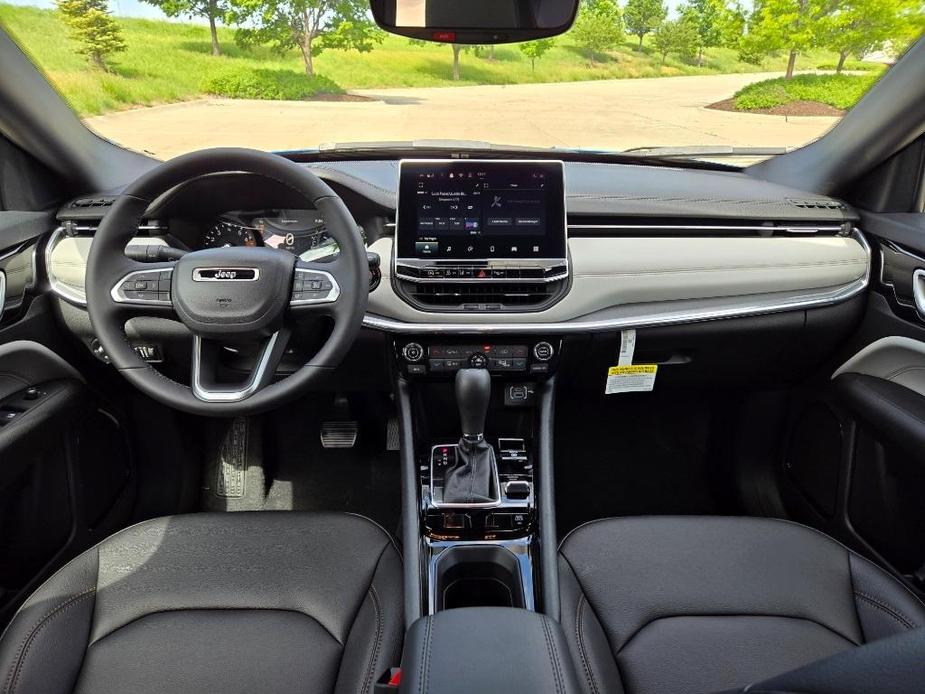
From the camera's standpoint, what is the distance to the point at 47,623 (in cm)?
148

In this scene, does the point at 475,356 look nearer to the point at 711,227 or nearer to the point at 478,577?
the point at 478,577

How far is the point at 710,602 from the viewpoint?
1.62m

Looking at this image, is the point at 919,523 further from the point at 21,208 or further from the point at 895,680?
the point at 21,208

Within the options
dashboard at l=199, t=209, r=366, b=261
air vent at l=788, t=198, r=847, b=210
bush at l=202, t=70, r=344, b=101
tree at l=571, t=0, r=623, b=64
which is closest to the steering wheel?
dashboard at l=199, t=209, r=366, b=261

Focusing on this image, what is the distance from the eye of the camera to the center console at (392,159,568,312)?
1915 millimetres

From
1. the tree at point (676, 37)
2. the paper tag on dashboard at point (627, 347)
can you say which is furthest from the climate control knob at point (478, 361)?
the tree at point (676, 37)

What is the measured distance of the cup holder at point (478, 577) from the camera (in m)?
1.83

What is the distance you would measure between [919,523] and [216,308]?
6.29 feet

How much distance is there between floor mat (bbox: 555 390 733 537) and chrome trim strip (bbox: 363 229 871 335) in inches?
26.1

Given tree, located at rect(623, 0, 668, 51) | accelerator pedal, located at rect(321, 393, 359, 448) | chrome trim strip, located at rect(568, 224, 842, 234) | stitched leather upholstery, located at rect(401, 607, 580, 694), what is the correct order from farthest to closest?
accelerator pedal, located at rect(321, 393, 359, 448) → chrome trim strip, located at rect(568, 224, 842, 234) → tree, located at rect(623, 0, 668, 51) → stitched leather upholstery, located at rect(401, 607, 580, 694)

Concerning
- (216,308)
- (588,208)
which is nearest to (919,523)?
(588,208)

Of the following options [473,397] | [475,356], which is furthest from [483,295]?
[473,397]

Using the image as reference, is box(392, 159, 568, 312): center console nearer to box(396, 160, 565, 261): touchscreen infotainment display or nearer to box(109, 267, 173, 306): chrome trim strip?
box(396, 160, 565, 261): touchscreen infotainment display

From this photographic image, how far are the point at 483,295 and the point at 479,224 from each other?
0.67 ft
